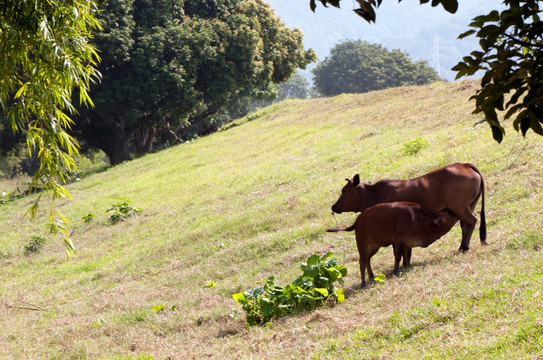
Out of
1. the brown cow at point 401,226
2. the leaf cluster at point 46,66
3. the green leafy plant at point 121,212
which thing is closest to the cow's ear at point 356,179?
the brown cow at point 401,226

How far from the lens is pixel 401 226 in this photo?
7.54 meters

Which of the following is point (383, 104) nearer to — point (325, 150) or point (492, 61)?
point (325, 150)

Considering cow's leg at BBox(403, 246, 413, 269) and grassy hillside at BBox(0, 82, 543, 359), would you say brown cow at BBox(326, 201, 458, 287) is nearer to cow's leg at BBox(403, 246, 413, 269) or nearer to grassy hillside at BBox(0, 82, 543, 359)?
cow's leg at BBox(403, 246, 413, 269)

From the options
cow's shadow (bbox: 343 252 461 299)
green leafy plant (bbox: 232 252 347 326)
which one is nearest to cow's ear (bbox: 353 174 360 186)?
cow's shadow (bbox: 343 252 461 299)

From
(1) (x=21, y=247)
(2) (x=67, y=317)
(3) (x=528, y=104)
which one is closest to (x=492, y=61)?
(3) (x=528, y=104)

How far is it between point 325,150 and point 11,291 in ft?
37.6

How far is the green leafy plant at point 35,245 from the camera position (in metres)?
17.0

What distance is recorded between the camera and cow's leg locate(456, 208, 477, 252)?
8055 mm

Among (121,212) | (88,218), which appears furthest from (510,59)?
(88,218)

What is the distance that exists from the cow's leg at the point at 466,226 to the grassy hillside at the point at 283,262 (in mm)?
181

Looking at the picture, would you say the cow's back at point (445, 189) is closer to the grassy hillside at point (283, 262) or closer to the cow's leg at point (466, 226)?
the cow's leg at point (466, 226)

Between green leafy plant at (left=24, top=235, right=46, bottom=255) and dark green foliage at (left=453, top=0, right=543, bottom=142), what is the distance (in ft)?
52.5

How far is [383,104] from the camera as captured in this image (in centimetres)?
2773

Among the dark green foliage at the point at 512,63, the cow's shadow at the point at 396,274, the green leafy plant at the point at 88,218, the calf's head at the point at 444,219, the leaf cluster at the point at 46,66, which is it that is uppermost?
the leaf cluster at the point at 46,66
